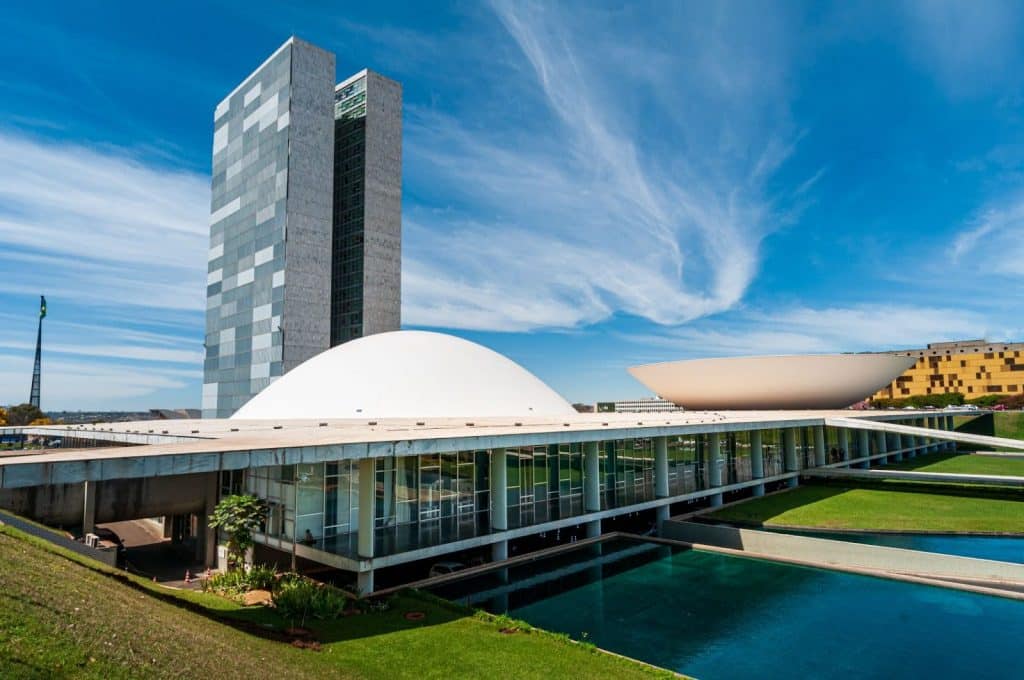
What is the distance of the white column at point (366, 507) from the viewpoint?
15.3 m

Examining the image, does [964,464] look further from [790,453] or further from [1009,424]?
[1009,424]

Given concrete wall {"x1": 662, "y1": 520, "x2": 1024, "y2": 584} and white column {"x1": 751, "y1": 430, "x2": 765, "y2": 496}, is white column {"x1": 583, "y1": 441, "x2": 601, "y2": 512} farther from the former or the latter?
white column {"x1": 751, "y1": 430, "x2": 765, "y2": 496}

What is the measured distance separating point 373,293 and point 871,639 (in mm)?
53856

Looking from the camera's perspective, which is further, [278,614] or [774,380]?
[774,380]

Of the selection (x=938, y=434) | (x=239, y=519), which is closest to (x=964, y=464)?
(x=938, y=434)

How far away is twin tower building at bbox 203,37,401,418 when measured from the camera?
54094 mm

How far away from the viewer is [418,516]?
60.1ft

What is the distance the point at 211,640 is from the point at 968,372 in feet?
383

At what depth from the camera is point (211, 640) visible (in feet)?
30.5

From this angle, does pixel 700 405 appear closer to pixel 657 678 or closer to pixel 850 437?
pixel 850 437

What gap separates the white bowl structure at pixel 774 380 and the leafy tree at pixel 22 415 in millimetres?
74523

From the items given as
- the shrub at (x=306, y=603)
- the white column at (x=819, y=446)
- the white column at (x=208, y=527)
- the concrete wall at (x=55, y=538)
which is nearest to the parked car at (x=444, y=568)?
the shrub at (x=306, y=603)

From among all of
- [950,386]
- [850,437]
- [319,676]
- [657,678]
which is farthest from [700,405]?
[950,386]

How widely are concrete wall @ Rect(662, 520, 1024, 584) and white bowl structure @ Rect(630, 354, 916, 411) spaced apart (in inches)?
1045
